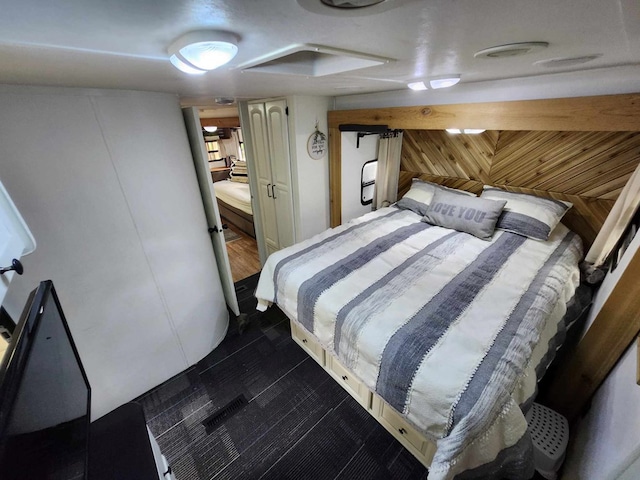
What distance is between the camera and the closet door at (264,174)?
282 cm

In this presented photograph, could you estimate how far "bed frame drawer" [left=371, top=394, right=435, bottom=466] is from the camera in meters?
1.48

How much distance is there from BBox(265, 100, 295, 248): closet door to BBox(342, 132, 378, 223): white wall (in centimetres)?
65

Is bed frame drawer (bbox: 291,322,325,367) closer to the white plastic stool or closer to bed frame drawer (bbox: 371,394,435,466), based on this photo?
bed frame drawer (bbox: 371,394,435,466)

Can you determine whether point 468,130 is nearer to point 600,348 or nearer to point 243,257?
point 600,348

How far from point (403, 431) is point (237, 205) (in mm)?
3729

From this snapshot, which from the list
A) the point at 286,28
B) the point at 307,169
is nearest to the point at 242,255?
the point at 307,169

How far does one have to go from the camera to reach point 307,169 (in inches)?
109

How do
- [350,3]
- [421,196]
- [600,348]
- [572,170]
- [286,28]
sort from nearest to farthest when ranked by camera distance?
[350,3] → [286,28] → [600,348] → [572,170] → [421,196]

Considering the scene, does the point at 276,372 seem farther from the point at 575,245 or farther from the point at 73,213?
the point at 575,245

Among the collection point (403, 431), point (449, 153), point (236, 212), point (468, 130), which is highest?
point (468, 130)

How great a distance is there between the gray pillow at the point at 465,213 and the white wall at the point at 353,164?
0.89 m

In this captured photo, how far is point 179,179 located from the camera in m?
1.72

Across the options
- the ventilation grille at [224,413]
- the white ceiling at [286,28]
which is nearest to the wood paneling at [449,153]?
the white ceiling at [286,28]

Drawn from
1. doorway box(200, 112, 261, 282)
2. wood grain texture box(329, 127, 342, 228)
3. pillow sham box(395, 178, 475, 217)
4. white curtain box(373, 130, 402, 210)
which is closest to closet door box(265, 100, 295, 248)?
wood grain texture box(329, 127, 342, 228)
